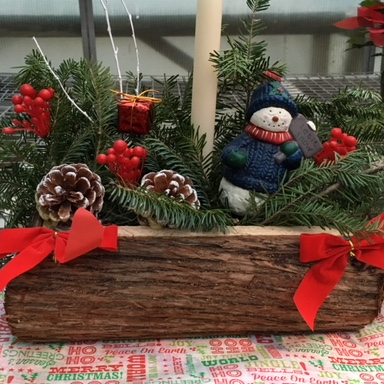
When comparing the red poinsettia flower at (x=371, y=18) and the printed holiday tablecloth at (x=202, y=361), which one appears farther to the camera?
the red poinsettia flower at (x=371, y=18)

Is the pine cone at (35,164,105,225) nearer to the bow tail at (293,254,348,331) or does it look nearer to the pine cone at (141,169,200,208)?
the pine cone at (141,169,200,208)

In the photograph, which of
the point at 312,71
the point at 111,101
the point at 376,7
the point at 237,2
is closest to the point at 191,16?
the point at 237,2

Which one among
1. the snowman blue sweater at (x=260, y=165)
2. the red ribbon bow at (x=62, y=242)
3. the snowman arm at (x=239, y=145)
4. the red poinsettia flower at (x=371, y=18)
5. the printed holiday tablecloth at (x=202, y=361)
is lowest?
the printed holiday tablecloth at (x=202, y=361)

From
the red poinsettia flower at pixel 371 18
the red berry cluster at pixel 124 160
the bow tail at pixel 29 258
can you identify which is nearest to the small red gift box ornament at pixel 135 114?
the red berry cluster at pixel 124 160

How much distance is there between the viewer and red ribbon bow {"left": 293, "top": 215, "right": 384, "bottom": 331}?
0.47 m

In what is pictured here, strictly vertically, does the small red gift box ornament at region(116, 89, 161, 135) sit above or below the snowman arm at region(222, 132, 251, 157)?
above

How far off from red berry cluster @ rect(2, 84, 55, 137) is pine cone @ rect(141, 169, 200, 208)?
124 mm

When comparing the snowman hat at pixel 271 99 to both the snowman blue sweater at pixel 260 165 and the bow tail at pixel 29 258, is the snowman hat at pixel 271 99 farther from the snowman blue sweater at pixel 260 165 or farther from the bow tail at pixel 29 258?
the bow tail at pixel 29 258

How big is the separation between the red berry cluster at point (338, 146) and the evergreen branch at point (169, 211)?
134 mm

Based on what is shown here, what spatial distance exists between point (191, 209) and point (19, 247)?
0.52 ft

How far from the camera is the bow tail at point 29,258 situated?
442 millimetres

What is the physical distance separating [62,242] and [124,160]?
92 mm

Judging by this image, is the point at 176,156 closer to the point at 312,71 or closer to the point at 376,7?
the point at 376,7

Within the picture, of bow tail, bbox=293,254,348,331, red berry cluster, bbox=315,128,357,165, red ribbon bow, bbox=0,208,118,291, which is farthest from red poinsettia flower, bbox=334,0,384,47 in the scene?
red ribbon bow, bbox=0,208,118,291
